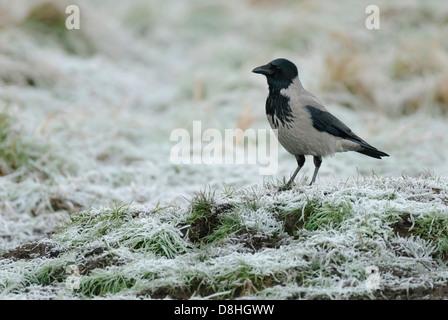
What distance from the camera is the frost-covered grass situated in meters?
2.91

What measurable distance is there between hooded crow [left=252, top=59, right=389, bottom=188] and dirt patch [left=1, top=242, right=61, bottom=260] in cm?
139

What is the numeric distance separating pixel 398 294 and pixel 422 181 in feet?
3.41

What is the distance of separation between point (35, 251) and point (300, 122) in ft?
5.53

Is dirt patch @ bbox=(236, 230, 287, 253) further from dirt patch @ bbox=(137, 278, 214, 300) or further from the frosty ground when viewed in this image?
dirt patch @ bbox=(137, 278, 214, 300)

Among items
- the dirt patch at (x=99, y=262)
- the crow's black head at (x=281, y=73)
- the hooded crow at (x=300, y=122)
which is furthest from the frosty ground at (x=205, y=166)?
the crow's black head at (x=281, y=73)

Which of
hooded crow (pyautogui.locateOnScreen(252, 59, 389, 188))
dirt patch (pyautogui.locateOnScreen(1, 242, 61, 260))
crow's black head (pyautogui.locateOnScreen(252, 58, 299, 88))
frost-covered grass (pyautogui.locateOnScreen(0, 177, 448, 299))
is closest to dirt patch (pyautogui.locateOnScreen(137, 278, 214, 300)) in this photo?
frost-covered grass (pyautogui.locateOnScreen(0, 177, 448, 299))

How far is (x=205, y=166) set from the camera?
6426mm

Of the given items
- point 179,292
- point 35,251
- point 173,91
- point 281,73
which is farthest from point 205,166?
point 179,292

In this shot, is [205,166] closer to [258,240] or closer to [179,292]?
[258,240]

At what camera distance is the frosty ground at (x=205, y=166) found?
3.03m

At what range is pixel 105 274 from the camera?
3072 millimetres

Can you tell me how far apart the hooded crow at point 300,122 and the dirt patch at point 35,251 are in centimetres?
139
